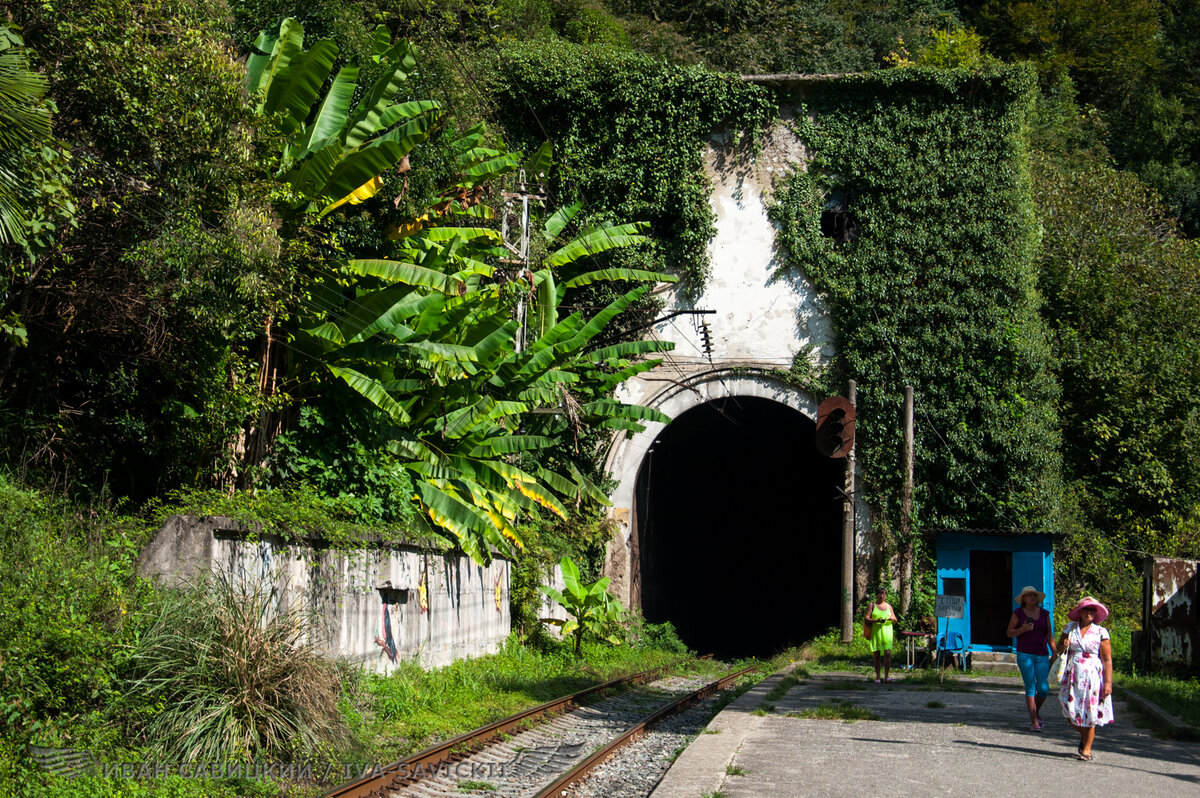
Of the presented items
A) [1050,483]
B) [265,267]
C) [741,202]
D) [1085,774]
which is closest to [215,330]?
[265,267]

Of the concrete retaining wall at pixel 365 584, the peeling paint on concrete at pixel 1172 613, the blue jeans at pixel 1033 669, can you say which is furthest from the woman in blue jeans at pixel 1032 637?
the concrete retaining wall at pixel 365 584

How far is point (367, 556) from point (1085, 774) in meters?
7.01

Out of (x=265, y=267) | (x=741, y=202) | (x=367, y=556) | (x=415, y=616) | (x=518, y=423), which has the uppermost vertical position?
(x=741, y=202)

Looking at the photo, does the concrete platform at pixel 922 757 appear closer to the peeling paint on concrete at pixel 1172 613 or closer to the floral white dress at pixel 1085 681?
the floral white dress at pixel 1085 681

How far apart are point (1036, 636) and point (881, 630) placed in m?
4.85

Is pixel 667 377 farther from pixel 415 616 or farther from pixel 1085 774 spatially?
pixel 1085 774

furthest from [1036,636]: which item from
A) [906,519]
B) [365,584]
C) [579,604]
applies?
[906,519]

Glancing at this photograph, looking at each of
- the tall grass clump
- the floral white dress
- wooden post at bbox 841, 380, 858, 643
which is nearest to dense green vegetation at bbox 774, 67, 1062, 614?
wooden post at bbox 841, 380, 858, 643

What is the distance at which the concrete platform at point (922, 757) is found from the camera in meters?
6.96

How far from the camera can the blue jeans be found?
902 centimetres

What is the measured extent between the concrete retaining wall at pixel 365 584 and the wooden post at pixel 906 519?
8.12 metres

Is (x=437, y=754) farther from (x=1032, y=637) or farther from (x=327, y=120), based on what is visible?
(x=327, y=120)

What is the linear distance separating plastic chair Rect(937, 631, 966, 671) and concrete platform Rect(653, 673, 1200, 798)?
3.75m

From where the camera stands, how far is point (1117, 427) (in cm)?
2112
